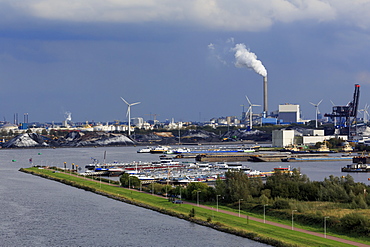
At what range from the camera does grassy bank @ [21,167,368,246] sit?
19.4m

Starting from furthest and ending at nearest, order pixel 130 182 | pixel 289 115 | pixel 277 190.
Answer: pixel 289 115 → pixel 130 182 → pixel 277 190

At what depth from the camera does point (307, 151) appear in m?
76.6

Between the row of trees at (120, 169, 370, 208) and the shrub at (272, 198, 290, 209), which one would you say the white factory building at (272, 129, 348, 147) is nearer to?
the row of trees at (120, 169, 370, 208)

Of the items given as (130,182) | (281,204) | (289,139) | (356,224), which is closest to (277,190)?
(281,204)

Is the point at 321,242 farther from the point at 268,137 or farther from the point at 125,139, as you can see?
the point at 268,137

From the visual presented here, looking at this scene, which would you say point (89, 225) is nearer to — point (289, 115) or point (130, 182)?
point (130, 182)

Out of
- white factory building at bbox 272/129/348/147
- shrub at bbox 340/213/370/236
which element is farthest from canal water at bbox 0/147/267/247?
white factory building at bbox 272/129/348/147

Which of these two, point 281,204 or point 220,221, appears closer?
point 220,221

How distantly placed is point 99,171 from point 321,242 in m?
29.8

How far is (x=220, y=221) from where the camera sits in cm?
2303

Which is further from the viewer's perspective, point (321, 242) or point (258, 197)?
point (258, 197)

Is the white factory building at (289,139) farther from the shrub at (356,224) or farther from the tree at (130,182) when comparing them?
the shrub at (356,224)

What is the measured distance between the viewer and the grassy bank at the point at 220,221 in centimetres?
1938

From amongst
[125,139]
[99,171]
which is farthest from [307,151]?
[125,139]
